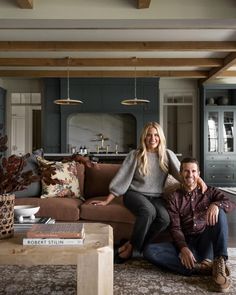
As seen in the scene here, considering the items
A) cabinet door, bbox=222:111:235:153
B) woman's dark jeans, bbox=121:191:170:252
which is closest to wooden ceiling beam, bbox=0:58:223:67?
cabinet door, bbox=222:111:235:153

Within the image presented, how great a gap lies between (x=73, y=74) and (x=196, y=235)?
672 cm

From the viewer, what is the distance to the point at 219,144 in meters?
9.05

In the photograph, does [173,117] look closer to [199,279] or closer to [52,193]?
[52,193]

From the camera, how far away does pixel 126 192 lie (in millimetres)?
3055

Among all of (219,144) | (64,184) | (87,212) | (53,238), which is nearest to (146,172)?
(87,212)

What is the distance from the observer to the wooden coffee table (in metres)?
1.56

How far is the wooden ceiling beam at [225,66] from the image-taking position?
275 inches

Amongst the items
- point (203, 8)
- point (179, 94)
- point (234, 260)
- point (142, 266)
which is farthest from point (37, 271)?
point (179, 94)

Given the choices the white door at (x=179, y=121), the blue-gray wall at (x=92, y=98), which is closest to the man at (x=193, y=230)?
the blue-gray wall at (x=92, y=98)

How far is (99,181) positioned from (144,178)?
A: 0.69 m

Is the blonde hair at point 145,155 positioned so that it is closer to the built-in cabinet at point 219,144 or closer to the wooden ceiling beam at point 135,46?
the wooden ceiling beam at point 135,46

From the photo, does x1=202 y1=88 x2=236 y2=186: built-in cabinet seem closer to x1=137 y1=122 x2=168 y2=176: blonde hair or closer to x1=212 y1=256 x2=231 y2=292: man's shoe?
x1=137 y1=122 x2=168 y2=176: blonde hair

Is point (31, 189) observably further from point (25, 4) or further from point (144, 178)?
point (25, 4)

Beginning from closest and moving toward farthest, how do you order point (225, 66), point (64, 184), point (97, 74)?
point (64, 184), point (225, 66), point (97, 74)
